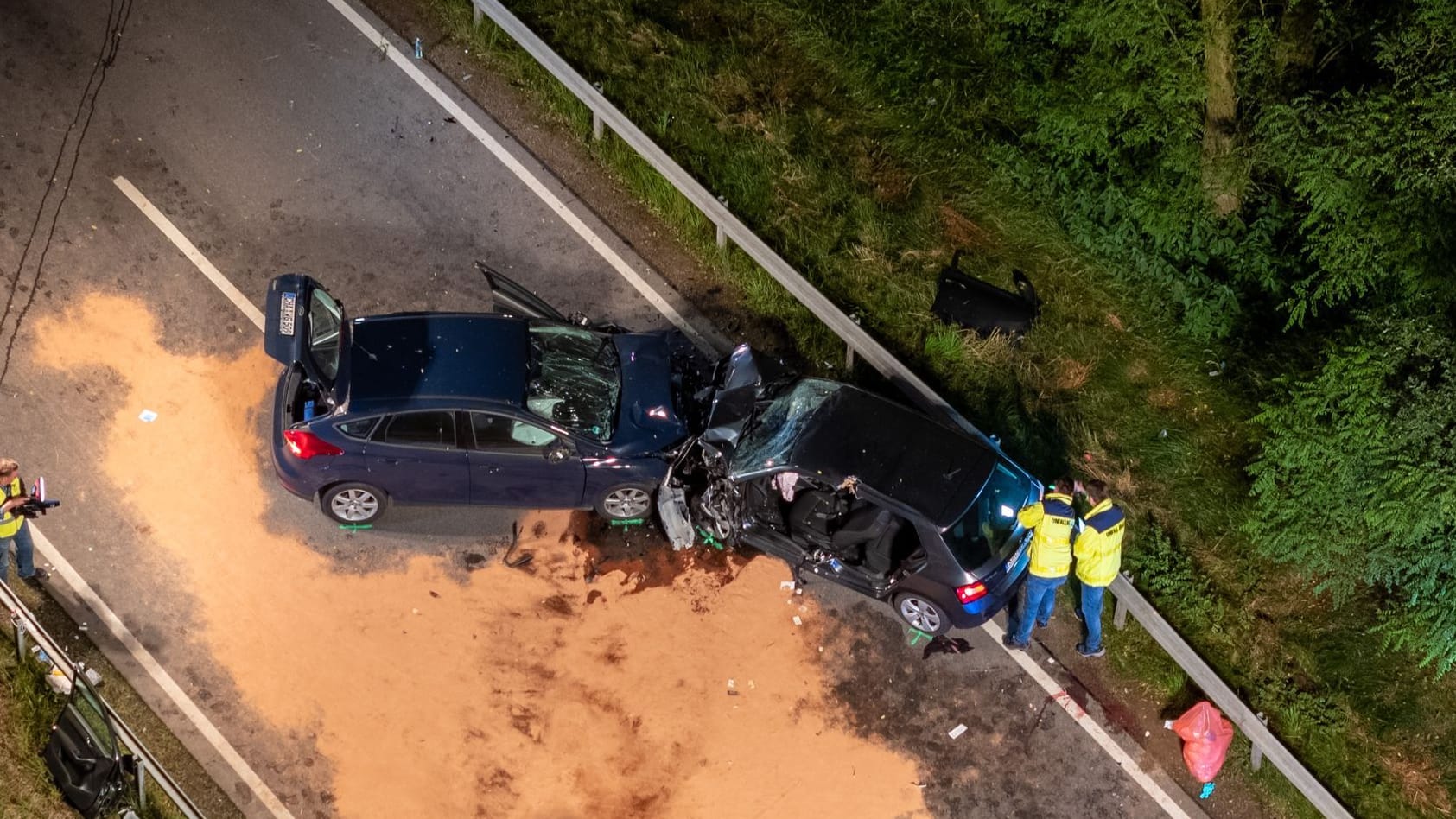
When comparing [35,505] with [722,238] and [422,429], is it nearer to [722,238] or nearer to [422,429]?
[422,429]

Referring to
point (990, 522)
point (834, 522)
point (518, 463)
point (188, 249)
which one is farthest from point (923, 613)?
point (188, 249)

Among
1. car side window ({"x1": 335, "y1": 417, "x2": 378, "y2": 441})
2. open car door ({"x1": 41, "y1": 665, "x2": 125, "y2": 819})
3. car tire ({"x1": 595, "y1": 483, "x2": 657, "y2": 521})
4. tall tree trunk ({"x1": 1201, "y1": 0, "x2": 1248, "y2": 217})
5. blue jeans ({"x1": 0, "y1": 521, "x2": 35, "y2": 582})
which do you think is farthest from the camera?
tall tree trunk ({"x1": 1201, "y1": 0, "x2": 1248, "y2": 217})

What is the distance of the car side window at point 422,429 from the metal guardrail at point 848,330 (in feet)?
12.9

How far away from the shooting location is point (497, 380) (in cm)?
1234

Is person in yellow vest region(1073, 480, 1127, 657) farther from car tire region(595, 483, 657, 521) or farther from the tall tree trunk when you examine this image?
the tall tree trunk

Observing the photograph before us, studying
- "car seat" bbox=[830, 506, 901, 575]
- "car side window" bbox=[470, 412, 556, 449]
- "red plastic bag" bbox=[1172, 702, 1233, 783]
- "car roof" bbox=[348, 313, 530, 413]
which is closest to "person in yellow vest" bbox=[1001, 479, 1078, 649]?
"car seat" bbox=[830, 506, 901, 575]

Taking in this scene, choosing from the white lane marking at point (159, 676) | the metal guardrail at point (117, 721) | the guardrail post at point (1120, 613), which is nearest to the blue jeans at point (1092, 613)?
the guardrail post at point (1120, 613)

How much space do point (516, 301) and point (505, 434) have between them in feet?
5.58

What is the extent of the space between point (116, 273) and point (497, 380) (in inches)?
181

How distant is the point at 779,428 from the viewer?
12602 millimetres

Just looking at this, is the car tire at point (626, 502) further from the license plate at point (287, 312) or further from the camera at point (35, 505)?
the camera at point (35, 505)

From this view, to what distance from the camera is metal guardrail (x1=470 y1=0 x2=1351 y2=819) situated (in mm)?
12336

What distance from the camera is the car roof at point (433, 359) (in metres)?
12.1

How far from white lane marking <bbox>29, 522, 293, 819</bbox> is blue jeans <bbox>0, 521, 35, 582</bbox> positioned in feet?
0.96
